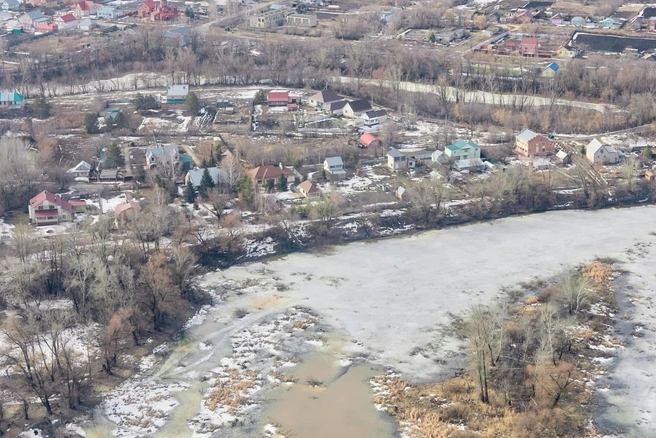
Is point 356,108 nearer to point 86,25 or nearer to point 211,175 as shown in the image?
point 211,175

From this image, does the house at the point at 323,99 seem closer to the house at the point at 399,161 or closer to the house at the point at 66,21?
the house at the point at 399,161

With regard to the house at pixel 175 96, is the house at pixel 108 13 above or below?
above

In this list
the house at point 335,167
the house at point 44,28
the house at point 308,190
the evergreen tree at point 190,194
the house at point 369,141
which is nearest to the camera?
the evergreen tree at point 190,194

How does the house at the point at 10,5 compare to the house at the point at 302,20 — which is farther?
the house at the point at 10,5

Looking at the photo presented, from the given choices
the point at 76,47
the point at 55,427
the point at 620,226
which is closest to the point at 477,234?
the point at 620,226

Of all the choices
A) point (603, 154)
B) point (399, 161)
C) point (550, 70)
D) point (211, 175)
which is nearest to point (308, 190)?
point (211, 175)

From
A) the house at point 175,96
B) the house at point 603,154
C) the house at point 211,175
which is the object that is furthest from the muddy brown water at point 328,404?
the house at point 175,96

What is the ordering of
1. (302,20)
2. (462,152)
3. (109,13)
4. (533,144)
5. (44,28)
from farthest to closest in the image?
(109,13)
(302,20)
(44,28)
(533,144)
(462,152)
